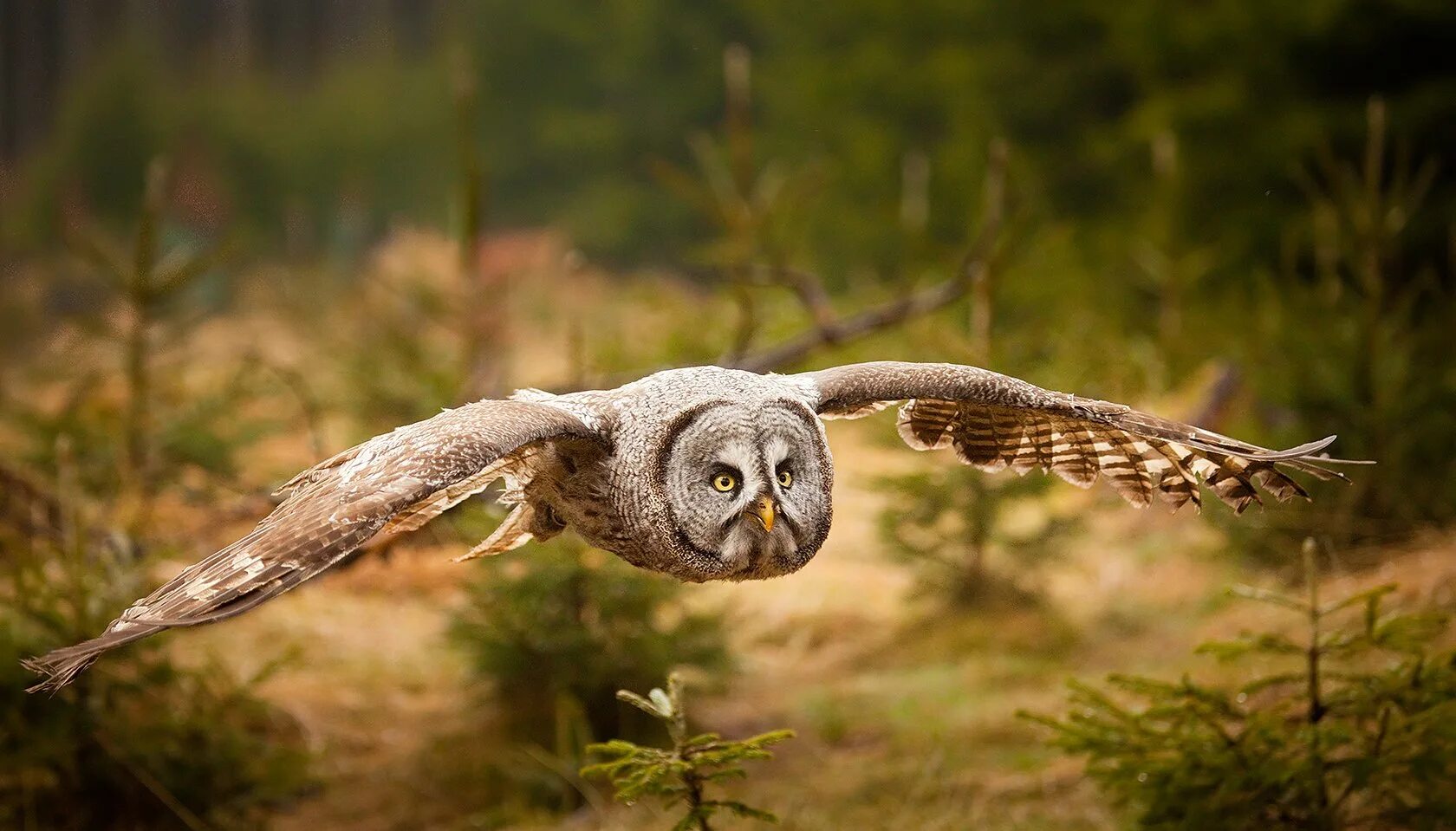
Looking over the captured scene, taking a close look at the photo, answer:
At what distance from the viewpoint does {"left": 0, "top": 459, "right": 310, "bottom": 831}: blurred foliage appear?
A: 4.33 meters

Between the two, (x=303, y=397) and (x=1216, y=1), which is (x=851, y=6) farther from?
(x=303, y=397)

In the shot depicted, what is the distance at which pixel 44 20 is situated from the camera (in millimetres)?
15148

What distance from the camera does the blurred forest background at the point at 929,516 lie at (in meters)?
4.41

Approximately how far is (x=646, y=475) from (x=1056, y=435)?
162 cm

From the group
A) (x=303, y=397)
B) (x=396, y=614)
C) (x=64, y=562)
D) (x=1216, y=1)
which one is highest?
(x=1216, y=1)

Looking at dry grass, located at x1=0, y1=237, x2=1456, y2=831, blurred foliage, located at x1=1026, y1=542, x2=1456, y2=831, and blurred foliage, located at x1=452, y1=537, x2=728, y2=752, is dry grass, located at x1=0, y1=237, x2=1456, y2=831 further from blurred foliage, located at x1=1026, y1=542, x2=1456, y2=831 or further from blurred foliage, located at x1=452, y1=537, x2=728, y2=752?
blurred foliage, located at x1=1026, y1=542, x2=1456, y2=831

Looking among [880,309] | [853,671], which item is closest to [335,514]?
[880,309]

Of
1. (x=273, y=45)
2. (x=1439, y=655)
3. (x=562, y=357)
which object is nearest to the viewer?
(x=1439, y=655)

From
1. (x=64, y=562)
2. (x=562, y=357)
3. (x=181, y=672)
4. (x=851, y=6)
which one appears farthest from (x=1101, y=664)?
(x=851, y=6)

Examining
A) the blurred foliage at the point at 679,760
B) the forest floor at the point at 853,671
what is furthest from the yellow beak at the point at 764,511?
the forest floor at the point at 853,671

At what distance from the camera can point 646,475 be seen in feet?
9.41

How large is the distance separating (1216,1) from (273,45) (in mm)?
13456

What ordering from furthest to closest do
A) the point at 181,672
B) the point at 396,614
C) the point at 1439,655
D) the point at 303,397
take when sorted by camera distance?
the point at 396,614 < the point at 303,397 < the point at 181,672 < the point at 1439,655

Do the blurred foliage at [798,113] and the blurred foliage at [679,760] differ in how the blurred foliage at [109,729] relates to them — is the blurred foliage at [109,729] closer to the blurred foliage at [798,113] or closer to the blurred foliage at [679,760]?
the blurred foliage at [679,760]
